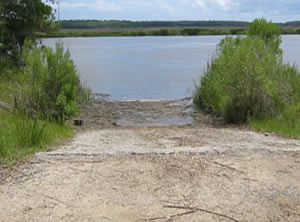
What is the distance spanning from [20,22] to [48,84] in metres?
8.42

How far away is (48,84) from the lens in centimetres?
1080

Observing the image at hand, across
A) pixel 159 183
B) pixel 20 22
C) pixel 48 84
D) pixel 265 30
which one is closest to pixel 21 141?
pixel 159 183

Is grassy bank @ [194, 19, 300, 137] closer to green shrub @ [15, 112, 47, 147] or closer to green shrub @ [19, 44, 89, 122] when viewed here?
green shrub @ [19, 44, 89, 122]

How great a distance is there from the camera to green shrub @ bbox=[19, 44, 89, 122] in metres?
10.6

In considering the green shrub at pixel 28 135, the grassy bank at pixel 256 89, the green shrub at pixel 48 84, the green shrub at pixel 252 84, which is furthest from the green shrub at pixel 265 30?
the green shrub at pixel 28 135

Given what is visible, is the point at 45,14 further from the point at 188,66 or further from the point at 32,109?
the point at 188,66

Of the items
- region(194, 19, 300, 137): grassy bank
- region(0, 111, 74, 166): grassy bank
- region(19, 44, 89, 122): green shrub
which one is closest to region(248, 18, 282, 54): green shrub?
region(194, 19, 300, 137): grassy bank

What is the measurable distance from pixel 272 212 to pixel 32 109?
7262mm

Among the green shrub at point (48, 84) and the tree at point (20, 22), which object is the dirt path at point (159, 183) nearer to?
the green shrub at point (48, 84)

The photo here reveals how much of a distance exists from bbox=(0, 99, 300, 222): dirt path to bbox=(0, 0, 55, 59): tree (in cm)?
1202

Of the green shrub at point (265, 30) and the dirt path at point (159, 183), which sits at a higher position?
the green shrub at point (265, 30)

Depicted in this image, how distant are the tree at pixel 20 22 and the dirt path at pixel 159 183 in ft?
39.4

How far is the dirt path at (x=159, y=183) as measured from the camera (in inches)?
176

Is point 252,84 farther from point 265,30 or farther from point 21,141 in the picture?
point 21,141
